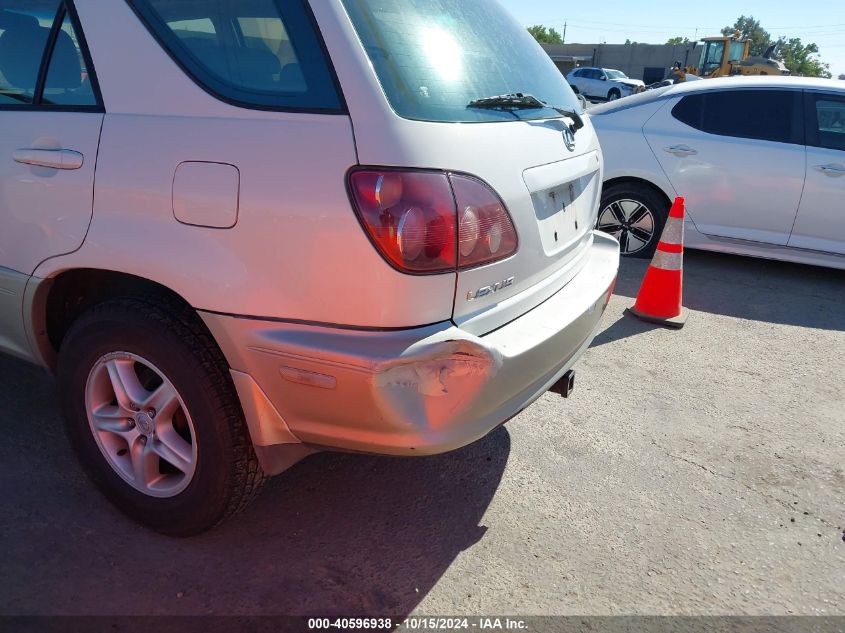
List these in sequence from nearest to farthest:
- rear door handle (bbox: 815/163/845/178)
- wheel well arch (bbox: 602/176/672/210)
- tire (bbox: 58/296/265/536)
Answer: tire (bbox: 58/296/265/536) < rear door handle (bbox: 815/163/845/178) < wheel well arch (bbox: 602/176/672/210)

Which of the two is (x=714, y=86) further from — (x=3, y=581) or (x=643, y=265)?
(x=3, y=581)

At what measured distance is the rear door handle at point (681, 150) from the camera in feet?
19.0

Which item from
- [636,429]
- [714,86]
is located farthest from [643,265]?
[636,429]

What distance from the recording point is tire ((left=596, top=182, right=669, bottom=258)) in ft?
19.5

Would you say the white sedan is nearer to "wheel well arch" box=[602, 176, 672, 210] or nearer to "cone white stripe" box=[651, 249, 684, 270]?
"wheel well arch" box=[602, 176, 672, 210]

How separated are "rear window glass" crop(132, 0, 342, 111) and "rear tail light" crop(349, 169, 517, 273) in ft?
0.91

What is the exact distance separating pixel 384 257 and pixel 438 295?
0.19 m

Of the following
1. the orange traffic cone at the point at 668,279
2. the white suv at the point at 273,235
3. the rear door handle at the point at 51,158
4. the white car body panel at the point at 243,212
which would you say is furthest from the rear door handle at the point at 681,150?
the rear door handle at the point at 51,158

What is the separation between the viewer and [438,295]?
6.34 feet

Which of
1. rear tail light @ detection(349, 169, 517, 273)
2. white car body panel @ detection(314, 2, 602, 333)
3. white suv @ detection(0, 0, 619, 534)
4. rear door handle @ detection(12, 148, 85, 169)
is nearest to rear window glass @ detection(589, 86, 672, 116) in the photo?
white suv @ detection(0, 0, 619, 534)

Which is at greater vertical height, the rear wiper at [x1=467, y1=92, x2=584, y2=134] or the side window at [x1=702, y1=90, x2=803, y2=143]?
the rear wiper at [x1=467, y1=92, x2=584, y2=134]

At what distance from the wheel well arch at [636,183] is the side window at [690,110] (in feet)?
1.94

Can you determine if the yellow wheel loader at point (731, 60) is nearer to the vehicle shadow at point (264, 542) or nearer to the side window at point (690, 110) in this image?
the side window at point (690, 110)

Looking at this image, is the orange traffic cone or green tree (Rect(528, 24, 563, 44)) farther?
green tree (Rect(528, 24, 563, 44))
